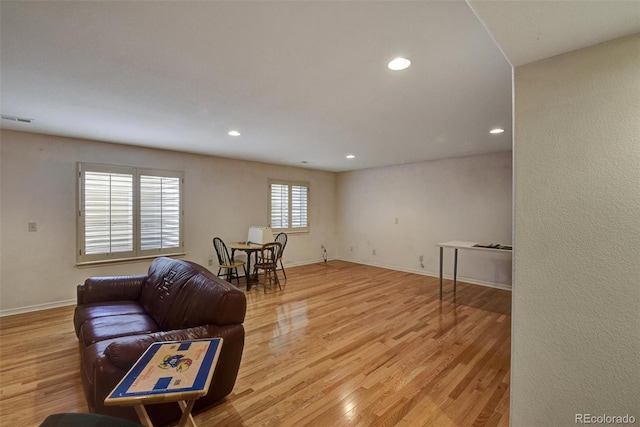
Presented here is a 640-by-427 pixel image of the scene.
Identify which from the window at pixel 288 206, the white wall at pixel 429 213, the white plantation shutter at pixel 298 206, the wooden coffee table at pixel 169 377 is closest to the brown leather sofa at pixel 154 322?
the wooden coffee table at pixel 169 377

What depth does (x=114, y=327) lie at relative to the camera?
7.02ft

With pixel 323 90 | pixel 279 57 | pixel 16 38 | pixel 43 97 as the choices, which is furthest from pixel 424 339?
pixel 43 97

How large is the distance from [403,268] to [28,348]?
19.3ft

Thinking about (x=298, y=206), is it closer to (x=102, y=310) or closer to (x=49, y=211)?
(x=49, y=211)

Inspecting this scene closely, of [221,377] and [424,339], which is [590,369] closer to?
[424,339]

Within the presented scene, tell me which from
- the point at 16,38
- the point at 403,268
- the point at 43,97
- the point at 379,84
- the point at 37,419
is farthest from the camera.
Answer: the point at 403,268

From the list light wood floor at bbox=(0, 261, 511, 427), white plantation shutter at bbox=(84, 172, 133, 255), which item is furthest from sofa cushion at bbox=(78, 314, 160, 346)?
white plantation shutter at bbox=(84, 172, 133, 255)

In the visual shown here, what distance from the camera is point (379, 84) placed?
2.26 metres

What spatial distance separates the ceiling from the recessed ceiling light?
0.15 ft

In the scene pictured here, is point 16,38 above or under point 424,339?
above

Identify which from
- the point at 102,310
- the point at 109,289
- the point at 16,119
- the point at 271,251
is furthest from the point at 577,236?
the point at 16,119

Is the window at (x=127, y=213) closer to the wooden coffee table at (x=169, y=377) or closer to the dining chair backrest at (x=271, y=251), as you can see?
the dining chair backrest at (x=271, y=251)

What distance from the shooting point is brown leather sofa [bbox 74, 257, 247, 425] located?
156 centimetres

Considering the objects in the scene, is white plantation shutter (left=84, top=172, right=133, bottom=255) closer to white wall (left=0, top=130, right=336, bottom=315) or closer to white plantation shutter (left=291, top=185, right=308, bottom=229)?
white wall (left=0, top=130, right=336, bottom=315)
